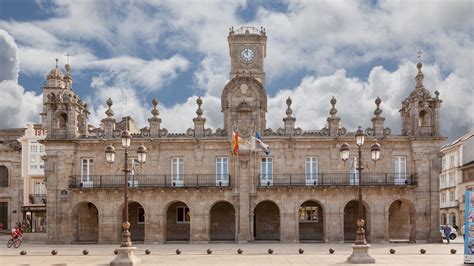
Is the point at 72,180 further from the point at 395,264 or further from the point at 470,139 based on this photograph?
the point at 470,139

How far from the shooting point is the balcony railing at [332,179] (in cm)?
4238

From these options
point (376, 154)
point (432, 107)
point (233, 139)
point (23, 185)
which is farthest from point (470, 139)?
point (23, 185)

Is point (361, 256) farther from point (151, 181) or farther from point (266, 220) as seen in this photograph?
point (151, 181)

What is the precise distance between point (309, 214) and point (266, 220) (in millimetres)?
3201

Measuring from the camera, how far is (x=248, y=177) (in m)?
42.4

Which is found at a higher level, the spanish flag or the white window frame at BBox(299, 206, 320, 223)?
the spanish flag

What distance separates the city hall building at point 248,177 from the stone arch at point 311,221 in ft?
0.24

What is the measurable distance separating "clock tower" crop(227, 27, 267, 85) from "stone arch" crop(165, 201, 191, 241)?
15.0 meters

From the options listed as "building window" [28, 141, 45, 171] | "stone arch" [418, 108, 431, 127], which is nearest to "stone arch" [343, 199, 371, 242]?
"stone arch" [418, 108, 431, 127]

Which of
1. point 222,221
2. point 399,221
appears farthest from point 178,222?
point 399,221

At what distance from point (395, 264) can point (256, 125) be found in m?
19.6

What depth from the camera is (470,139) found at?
65.8 meters

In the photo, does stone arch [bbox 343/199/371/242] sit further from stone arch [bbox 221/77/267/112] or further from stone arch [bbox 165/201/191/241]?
stone arch [bbox 165/201/191/241]

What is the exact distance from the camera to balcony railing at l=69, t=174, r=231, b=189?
42.9 m
